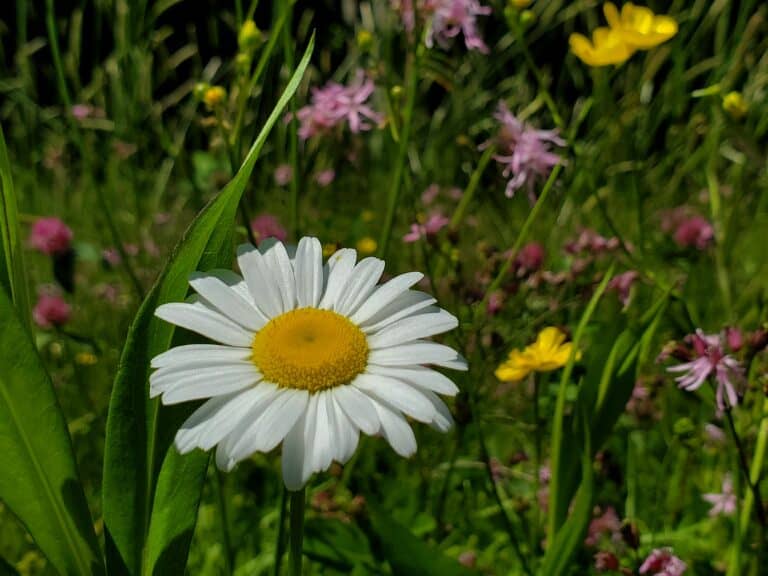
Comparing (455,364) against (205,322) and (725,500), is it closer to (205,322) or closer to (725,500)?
(205,322)

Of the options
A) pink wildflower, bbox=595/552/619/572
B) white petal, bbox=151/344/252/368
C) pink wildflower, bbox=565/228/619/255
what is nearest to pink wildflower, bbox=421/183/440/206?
pink wildflower, bbox=565/228/619/255

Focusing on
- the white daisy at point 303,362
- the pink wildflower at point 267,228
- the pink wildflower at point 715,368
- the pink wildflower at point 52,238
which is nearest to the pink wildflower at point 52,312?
the pink wildflower at point 52,238

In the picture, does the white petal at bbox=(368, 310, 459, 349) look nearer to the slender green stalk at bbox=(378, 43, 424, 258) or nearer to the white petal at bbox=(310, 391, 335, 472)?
the white petal at bbox=(310, 391, 335, 472)

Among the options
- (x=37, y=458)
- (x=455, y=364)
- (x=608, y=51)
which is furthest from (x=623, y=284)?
(x=37, y=458)

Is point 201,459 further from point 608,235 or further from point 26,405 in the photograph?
point 608,235

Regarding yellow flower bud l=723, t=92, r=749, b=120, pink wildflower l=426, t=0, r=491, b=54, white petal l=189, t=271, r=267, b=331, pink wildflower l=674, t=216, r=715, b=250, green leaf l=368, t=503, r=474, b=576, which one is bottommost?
green leaf l=368, t=503, r=474, b=576

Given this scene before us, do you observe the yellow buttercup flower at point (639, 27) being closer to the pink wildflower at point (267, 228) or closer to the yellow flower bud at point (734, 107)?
the yellow flower bud at point (734, 107)
